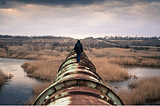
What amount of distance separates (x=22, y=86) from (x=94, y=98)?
10864 millimetres

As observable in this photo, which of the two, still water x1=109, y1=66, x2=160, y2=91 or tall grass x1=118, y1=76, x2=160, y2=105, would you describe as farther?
still water x1=109, y1=66, x2=160, y2=91

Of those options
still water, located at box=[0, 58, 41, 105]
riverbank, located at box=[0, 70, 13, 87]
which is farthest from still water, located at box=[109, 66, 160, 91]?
riverbank, located at box=[0, 70, 13, 87]

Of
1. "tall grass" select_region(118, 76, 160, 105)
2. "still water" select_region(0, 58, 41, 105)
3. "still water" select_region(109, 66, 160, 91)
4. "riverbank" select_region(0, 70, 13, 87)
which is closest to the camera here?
"tall grass" select_region(118, 76, 160, 105)

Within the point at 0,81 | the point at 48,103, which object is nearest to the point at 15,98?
the point at 0,81

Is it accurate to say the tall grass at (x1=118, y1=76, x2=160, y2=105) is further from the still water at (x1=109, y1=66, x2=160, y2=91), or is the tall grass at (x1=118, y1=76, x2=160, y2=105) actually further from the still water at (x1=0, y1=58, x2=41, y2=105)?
the still water at (x1=0, y1=58, x2=41, y2=105)

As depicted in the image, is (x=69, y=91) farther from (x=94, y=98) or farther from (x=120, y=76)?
(x=120, y=76)

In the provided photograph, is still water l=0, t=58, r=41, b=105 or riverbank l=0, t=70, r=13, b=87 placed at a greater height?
riverbank l=0, t=70, r=13, b=87

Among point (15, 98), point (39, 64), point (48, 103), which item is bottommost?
point (15, 98)

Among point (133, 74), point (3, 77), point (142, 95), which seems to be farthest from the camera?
point (133, 74)

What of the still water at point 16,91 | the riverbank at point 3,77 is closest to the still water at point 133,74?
the still water at point 16,91

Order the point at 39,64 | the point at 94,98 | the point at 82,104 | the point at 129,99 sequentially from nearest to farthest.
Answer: the point at 82,104 → the point at 94,98 → the point at 129,99 → the point at 39,64

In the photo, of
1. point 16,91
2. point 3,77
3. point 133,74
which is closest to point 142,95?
point 133,74

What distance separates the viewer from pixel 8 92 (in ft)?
32.4

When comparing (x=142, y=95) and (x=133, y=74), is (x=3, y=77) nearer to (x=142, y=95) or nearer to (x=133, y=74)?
(x=142, y=95)
